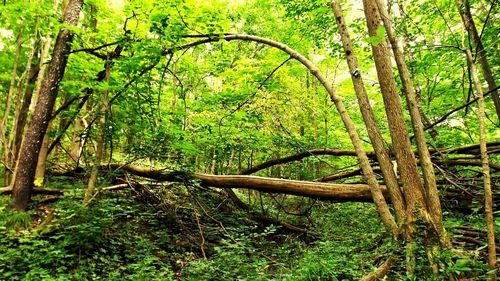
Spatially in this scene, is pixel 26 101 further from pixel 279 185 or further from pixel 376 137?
pixel 376 137

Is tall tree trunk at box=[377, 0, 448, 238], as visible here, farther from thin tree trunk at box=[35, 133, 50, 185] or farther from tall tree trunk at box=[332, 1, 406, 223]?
thin tree trunk at box=[35, 133, 50, 185]

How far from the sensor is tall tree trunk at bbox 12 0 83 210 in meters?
5.56

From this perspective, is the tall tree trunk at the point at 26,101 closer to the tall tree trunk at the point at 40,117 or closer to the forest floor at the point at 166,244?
the forest floor at the point at 166,244

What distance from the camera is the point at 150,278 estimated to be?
4.20 metres

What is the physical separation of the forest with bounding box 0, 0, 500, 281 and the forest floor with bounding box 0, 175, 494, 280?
1.4 inches

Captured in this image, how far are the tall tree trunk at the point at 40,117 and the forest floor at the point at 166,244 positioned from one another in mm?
336

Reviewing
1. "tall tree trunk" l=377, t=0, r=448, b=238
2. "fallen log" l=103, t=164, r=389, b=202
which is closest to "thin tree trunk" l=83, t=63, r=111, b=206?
"fallen log" l=103, t=164, r=389, b=202

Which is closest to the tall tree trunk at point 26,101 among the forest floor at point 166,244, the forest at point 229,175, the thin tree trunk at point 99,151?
the forest at point 229,175

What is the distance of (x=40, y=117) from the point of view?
571 centimetres

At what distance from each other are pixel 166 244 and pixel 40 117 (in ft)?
11.3

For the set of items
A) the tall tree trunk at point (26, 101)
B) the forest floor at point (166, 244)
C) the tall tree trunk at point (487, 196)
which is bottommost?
the forest floor at point (166, 244)

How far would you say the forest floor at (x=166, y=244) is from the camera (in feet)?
13.1

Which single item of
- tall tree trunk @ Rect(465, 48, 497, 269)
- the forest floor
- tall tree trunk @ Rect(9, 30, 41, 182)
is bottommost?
the forest floor

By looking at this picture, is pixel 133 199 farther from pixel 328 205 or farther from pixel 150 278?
pixel 328 205
